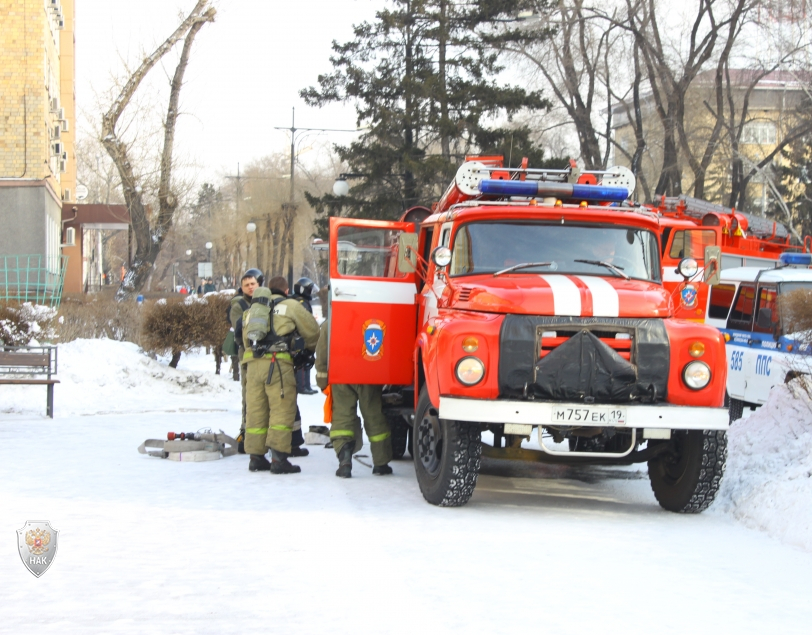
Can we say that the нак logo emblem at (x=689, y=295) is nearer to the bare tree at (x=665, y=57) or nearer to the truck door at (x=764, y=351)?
the truck door at (x=764, y=351)

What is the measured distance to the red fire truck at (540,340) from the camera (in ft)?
23.2

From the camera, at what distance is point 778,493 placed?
23.9ft

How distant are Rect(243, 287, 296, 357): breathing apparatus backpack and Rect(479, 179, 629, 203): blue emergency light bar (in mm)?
2282

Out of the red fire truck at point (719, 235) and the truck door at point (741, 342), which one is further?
the red fire truck at point (719, 235)

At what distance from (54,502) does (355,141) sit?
75.9 ft

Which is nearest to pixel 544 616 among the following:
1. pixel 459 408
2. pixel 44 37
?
pixel 459 408

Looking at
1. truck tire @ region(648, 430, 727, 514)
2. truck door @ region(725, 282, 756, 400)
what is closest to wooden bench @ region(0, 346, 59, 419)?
truck tire @ region(648, 430, 727, 514)

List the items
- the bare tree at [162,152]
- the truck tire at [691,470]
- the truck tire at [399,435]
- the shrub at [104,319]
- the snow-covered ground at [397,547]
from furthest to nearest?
the bare tree at [162,152], the shrub at [104,319], the truck tire at [399,435], the truck tire at [691,470], the snow-covered ground at [397,547]

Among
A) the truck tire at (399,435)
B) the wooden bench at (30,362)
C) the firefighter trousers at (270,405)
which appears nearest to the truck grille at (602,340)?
the firefighter trousers at (270,405)

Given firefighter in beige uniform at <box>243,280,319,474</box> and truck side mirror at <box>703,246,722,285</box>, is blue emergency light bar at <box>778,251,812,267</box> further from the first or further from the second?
firefighter in beige uniform at <box>243,280,319,474</box>

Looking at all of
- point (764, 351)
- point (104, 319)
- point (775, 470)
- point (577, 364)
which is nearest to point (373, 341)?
point (577, 364)

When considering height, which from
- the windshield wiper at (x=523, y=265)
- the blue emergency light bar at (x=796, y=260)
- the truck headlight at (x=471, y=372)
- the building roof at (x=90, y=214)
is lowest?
the truck headlight at (x=471, y=372)

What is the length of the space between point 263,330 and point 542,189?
9.15 feet

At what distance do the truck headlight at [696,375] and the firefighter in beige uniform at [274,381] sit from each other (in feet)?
A: 11.6
